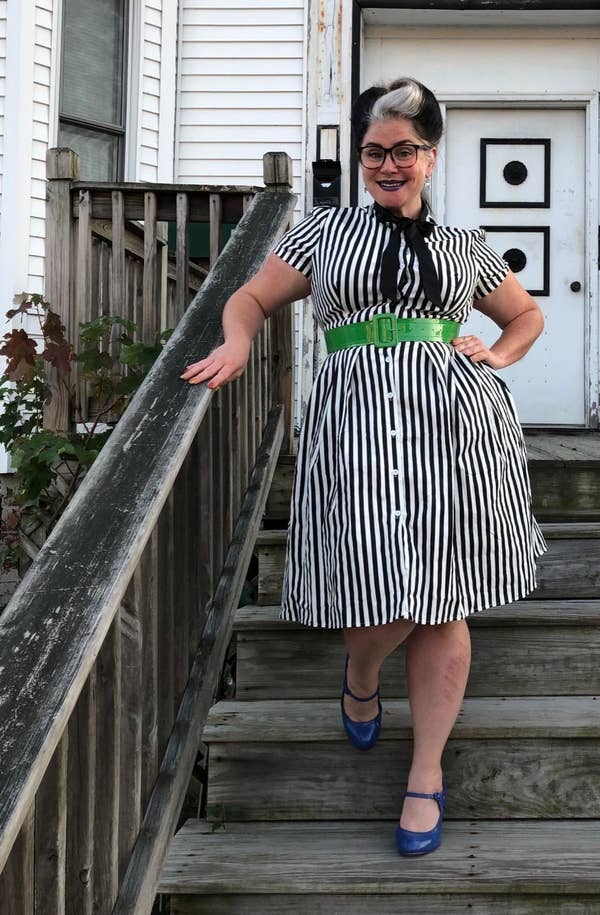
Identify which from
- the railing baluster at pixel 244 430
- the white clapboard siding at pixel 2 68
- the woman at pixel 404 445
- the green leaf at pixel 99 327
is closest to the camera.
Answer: the woman at pixel 404 445

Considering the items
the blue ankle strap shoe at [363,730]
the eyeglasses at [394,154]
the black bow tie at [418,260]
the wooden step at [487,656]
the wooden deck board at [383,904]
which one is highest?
the eyeglasses at [394,154]

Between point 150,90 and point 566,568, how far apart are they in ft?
12.6

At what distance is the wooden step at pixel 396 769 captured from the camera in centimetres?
216

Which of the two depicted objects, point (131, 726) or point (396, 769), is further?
point (396, 769)

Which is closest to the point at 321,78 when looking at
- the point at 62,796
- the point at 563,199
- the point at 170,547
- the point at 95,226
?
the point at 563,199

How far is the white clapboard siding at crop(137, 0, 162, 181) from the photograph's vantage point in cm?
548

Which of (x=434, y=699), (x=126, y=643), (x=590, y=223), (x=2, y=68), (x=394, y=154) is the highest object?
(x=2, y=68)

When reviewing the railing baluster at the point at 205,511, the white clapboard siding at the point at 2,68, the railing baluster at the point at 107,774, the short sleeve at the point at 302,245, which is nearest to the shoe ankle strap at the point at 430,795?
the railing baluster at the point at 107,774

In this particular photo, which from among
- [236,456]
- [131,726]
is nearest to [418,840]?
[131,726]

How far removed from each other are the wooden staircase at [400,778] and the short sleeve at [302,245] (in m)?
0.96

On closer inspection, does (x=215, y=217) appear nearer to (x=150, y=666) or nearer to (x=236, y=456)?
(x=236, y=456)

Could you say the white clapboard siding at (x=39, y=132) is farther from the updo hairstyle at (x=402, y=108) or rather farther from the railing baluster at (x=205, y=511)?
the updo hairstyle at (x=402, y=108)

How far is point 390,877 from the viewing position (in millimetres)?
1875

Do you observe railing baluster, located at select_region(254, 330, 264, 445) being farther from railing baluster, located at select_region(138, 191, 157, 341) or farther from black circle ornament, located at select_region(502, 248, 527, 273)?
black circle ornament, located at select_region(502, 248, 527, 273)
